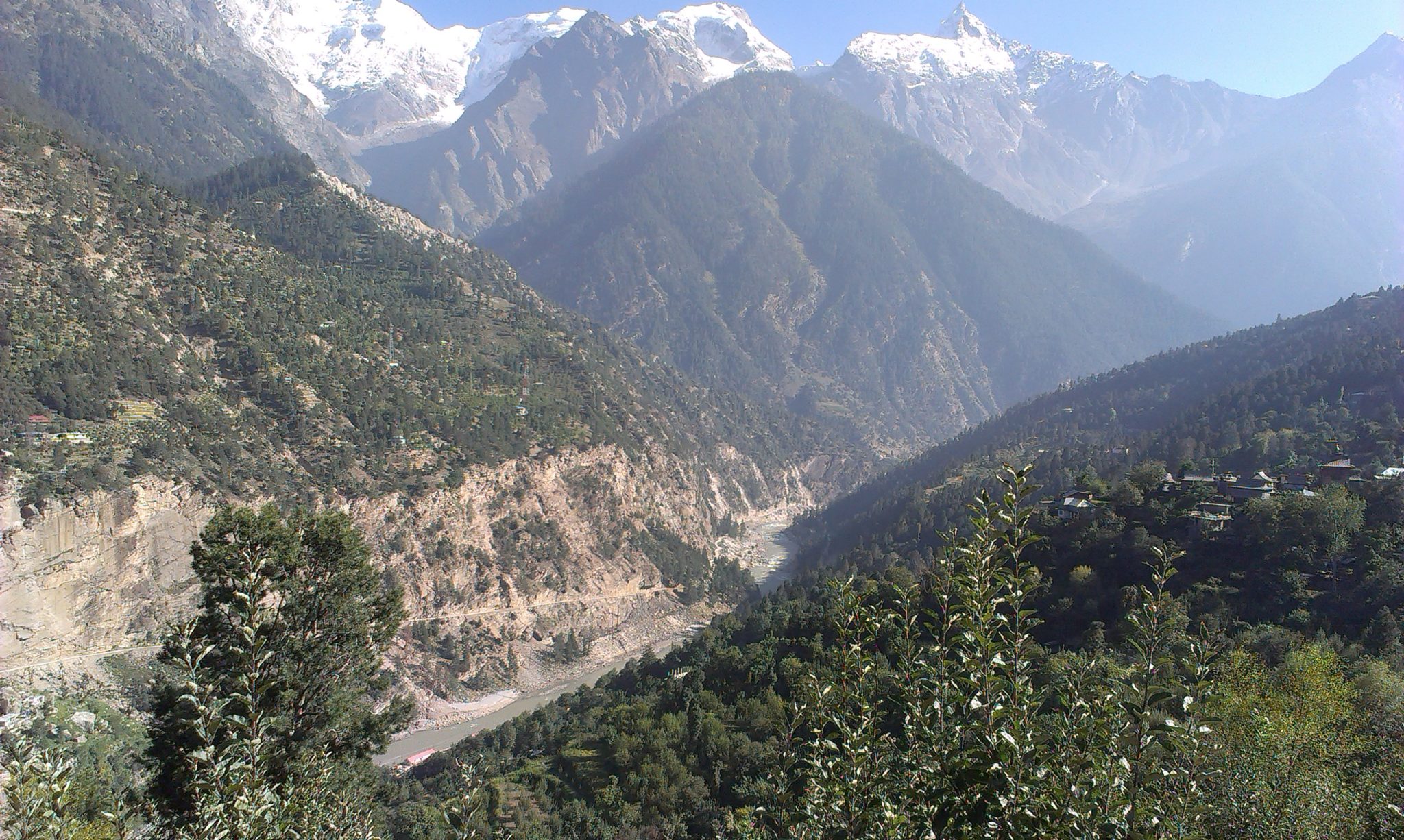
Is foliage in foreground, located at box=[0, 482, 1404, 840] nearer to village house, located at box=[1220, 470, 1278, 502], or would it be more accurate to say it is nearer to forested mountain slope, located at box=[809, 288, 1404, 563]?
village house, located at box=[1220, 470, 1278, 502]

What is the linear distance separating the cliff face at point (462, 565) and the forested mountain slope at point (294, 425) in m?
0.20

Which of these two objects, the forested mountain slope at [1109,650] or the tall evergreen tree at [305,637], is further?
the tall evergreen tree at [305,637]

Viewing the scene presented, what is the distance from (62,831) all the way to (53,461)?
5918cm

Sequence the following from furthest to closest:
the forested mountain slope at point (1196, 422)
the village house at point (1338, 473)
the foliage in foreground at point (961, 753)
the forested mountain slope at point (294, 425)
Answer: the forested mountain slope at point (1196, 422)
the forested mountain slope at point (294, 425)
the village house at point (1338, 473)
the foliage in foreground at point (961, 753)

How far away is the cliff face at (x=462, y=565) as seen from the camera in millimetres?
48938

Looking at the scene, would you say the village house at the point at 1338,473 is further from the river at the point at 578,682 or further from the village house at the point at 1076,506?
the river at the point at 578,682

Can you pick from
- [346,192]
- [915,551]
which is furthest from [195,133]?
[915,551]

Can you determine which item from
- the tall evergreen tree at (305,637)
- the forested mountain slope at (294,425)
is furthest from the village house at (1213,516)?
the forested mountain slope at (294,425)

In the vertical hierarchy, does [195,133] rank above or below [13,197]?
above

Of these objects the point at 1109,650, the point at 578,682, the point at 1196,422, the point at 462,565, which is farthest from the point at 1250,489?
the point at 462,565

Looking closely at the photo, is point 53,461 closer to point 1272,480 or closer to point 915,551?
point 915,551

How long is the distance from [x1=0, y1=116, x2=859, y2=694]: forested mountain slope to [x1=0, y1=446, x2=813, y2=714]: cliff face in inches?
7.7

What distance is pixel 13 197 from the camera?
66250 millimetres

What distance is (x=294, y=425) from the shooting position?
6919 centimetres
